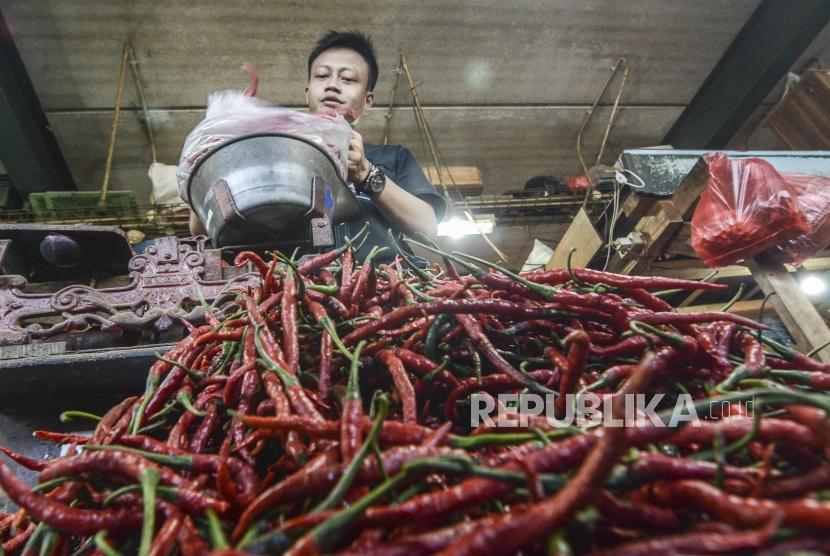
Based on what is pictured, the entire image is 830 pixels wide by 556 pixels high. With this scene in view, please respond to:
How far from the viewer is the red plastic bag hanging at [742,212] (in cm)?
269

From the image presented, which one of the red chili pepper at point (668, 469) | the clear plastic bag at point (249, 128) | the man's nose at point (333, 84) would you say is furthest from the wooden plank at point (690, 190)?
the red chili pepper at point (668, 469)

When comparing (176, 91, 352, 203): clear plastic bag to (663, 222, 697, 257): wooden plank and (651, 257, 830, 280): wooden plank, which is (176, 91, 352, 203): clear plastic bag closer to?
(663, 222, 697, 257): wooden plank

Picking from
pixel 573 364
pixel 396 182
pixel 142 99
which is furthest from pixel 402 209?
pixel 142 99

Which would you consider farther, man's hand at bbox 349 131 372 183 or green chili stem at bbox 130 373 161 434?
man's hand at bbox 349 131 372 183

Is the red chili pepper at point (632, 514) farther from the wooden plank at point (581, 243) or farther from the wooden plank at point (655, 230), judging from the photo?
the wooden plank at point (581, 243)

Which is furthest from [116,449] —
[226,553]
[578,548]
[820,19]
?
[820,19]

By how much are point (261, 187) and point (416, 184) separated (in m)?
1.98

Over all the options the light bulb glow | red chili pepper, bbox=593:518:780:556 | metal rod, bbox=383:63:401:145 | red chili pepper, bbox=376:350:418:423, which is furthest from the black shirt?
the light bulb glow

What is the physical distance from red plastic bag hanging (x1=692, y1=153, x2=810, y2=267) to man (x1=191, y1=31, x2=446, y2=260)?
75.4 inches

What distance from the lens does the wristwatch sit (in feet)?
9.50

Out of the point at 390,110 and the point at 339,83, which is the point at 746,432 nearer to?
the point at 339,83

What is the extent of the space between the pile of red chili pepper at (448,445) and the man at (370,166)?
66.2 inches

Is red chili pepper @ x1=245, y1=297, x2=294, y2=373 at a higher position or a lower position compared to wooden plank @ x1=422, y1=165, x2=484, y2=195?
lower

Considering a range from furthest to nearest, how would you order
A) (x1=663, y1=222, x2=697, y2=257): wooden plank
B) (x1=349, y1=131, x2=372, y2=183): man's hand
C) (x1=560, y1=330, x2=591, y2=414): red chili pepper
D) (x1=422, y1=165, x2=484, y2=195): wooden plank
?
(x1=422, y1=165, x2=484, y2=195): wooden plank → (x1=663, y1=222, x2=697, y2=257): wooden plank → (x1=349, y1=131, x2=372, y2=183): man's hand → (x1=560, y1=330, x2=591, y2=414): red chili pepper
